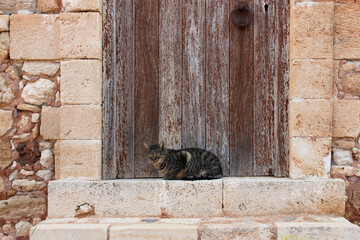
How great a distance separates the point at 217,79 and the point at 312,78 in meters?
0.85

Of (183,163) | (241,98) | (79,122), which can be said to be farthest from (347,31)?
(79,122)

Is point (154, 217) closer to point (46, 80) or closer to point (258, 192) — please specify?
point (258, 192)

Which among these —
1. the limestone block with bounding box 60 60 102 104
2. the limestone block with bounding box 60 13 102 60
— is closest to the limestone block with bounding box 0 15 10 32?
the limestone block with bounding box 60 13 102 60

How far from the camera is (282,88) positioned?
3416 millimetres

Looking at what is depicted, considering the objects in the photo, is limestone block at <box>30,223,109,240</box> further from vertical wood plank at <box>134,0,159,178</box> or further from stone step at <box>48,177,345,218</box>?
vertical wood plank at <box>134,0,159,178</box>

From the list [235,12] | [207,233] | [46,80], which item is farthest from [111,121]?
[235,12]

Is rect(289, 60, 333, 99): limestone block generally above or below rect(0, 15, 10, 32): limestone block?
below

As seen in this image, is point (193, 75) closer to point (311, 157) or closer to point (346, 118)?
point (311, 157)

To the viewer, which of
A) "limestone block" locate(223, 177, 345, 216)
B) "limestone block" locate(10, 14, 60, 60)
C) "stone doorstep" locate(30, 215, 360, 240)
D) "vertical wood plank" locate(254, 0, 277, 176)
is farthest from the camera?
"vertical wood plank" locate(254, 0, 277, 176)

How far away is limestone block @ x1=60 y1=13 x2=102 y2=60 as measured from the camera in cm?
321

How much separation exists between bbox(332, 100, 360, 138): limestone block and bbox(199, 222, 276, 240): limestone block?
103 centimetres

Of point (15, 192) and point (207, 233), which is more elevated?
point (15, 192)

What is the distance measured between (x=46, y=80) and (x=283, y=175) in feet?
7.50

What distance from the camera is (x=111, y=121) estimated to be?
343 cm
